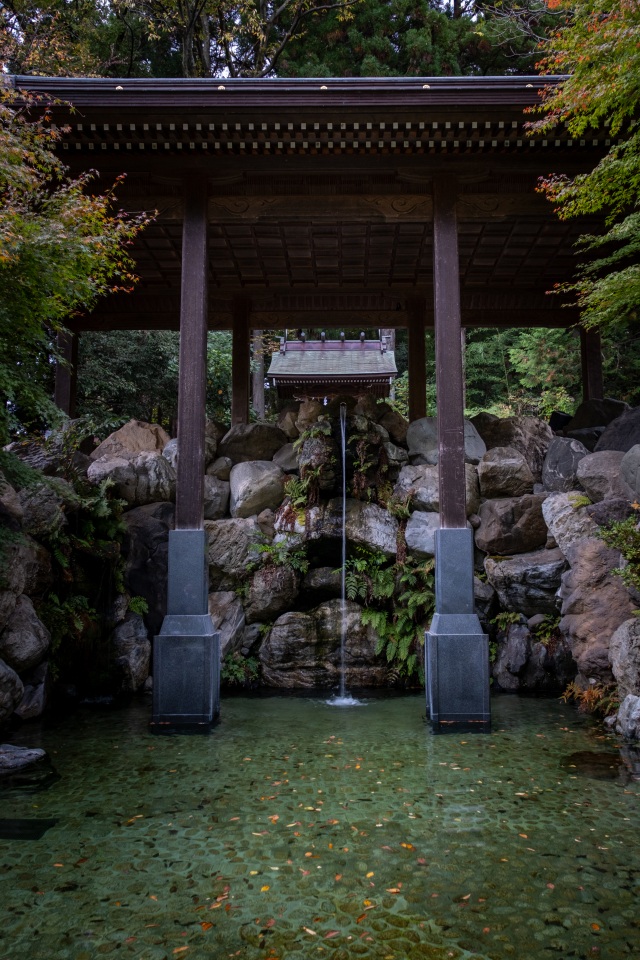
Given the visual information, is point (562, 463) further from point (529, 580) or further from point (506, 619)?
point (506, 619)

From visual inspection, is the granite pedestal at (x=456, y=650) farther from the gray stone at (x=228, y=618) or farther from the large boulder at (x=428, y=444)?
the large boulder at (x=428, y=444)

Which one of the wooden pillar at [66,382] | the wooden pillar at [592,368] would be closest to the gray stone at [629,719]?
the wooden pillar at [592,368]

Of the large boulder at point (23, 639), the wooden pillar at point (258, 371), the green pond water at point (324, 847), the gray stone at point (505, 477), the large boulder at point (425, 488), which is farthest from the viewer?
the wooden pillar at point (258, 371)

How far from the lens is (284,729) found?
7.21 metres

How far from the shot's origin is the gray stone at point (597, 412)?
12.2m

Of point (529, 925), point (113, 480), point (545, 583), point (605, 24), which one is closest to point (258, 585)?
point (113, 480)

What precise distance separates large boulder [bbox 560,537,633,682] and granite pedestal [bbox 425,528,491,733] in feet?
4.71

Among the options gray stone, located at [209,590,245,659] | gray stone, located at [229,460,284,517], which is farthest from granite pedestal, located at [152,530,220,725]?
gray stone, located at [229,460,284,517]

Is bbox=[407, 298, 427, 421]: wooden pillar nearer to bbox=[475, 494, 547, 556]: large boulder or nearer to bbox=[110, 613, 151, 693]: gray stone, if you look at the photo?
bbox=[475, 494, 547, 556]: large boulder

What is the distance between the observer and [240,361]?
550 inches

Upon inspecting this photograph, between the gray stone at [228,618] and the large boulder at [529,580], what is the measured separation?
3937 mm

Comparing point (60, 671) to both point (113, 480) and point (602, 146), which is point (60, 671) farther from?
point (602, 146)

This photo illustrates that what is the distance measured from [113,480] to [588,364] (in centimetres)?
1021

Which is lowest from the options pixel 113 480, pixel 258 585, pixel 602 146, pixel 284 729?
pixel 284 729
